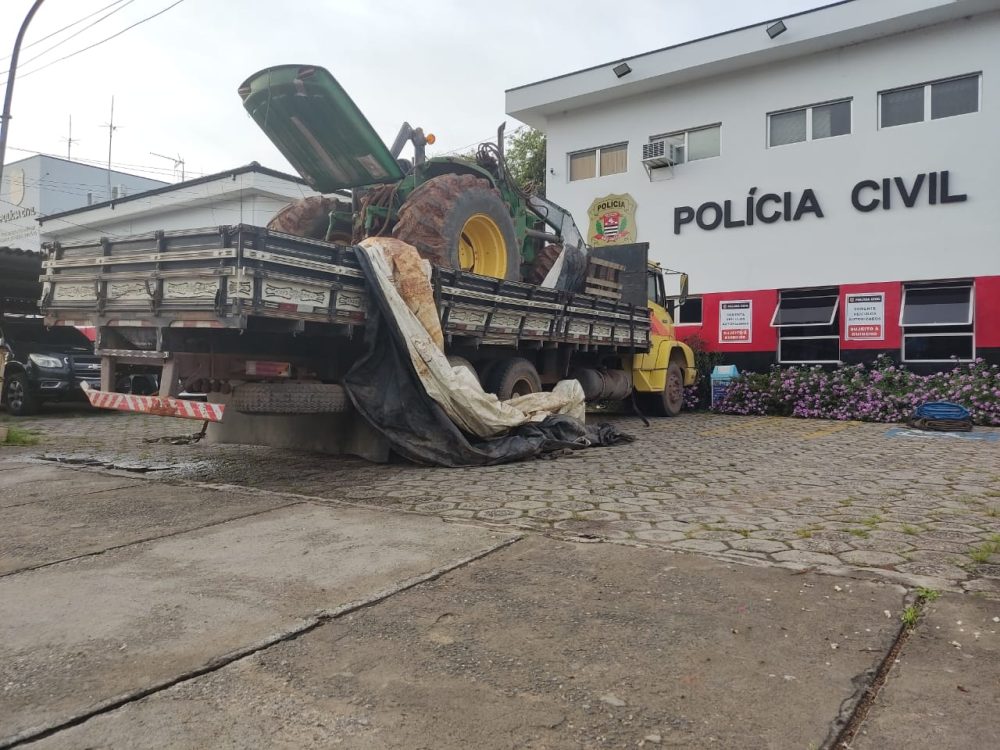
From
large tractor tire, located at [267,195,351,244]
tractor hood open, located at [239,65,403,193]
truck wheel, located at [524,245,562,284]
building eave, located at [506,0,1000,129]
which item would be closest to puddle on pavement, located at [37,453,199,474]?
large tractor tire, located at [267,195,351,244]

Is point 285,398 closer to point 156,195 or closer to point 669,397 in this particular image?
point 669,397

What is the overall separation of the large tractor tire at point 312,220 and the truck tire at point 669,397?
6.58 metres

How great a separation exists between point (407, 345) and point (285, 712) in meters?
4.49

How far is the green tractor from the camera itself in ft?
24.3

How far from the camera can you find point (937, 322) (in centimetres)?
1316

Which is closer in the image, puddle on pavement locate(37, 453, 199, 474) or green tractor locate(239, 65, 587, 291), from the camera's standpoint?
puddle on pavement locate(37, 453, 199, 474)

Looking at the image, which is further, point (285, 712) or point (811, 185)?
point (811, 185)

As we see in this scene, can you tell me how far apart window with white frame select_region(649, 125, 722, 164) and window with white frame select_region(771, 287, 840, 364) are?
3.53 metres

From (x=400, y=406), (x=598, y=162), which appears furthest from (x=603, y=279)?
(x=598, y=162)

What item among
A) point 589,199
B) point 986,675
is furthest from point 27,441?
point 589,199

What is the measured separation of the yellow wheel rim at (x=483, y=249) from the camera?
28.1 ft

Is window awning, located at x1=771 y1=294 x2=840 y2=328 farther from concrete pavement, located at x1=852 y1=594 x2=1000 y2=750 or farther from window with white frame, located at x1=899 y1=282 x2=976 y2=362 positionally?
concrete pavement, located at x1=852 y1=594 x2=1000 y2=750

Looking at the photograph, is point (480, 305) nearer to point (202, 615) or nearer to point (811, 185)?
point (202, 615)

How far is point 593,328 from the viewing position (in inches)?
397
